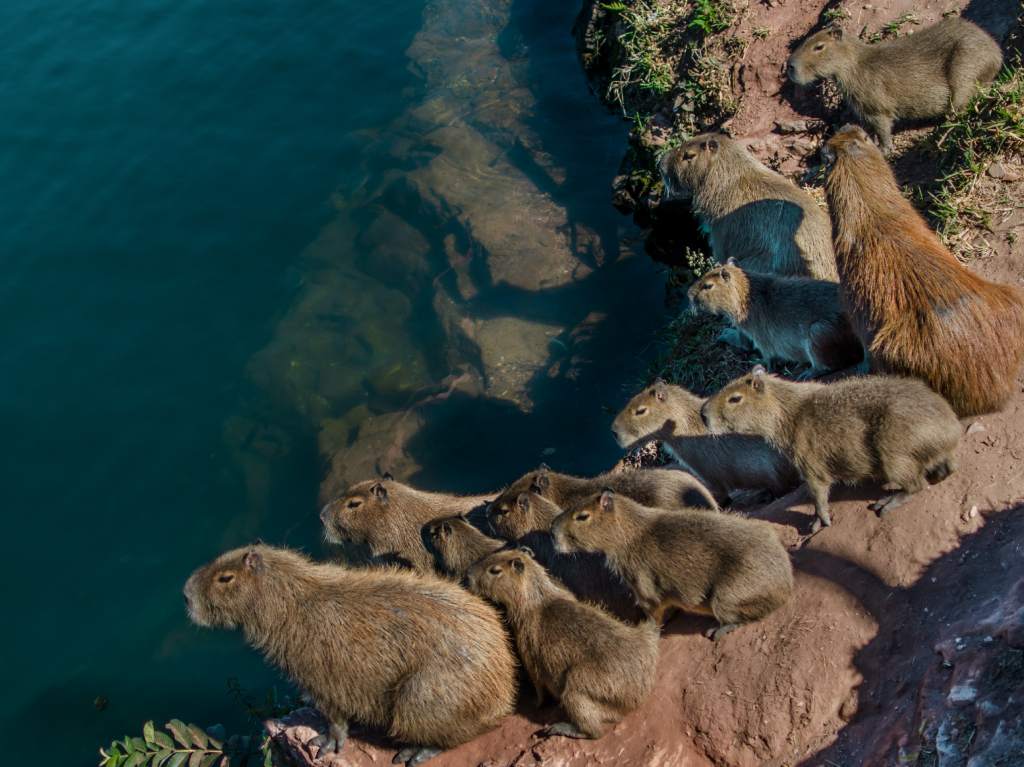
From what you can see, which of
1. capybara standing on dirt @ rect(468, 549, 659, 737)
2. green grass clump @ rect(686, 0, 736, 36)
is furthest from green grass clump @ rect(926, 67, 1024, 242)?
capybara standing on dirt @ rect(468, 549, 659, 737)

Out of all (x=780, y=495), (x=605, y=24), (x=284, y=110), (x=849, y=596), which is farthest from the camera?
(x=284, y=110)

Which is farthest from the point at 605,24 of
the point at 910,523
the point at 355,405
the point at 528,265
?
the point at 910,523

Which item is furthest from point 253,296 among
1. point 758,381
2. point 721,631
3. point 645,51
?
point 721,631

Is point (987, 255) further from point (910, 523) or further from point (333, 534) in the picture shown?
point (333, 534)

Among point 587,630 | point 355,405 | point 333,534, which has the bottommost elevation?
point 355,405

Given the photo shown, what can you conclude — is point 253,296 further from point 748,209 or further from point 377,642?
point 377,642

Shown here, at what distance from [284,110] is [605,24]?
3.77 metres

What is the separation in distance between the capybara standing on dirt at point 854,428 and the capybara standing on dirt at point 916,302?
17cm

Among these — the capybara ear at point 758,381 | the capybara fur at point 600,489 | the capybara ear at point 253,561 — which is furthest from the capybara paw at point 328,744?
the capybara ear at point 758,381

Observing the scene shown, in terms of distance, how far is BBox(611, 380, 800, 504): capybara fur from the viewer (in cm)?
536

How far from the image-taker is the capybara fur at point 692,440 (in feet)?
17.6

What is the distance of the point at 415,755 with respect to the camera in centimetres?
439

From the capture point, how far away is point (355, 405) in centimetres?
795

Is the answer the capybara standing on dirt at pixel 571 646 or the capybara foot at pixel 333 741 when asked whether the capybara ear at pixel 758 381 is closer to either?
the capybara standing on dirt at pixel 571 646
